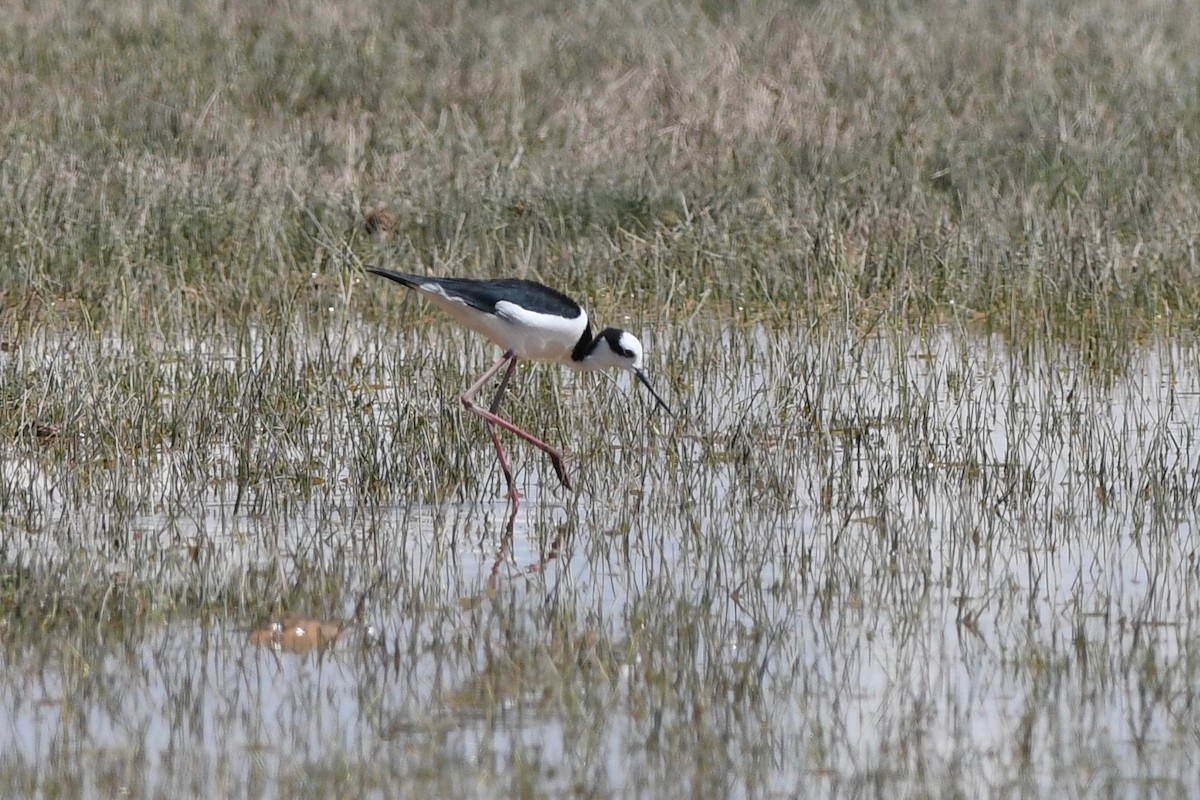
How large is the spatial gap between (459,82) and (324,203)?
3.38 meters

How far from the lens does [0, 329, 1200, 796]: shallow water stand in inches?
174

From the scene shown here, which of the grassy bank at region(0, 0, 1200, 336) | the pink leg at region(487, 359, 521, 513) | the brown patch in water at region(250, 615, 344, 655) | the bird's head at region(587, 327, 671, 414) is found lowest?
the brown patch in water at region(250, 615, 344, 655)

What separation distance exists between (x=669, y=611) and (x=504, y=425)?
8.02 ft

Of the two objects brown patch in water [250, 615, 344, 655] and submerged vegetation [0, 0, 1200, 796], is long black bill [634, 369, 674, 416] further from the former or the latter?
brown patch in water [250, 615, 344, 655]

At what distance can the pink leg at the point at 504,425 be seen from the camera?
23.9 ft

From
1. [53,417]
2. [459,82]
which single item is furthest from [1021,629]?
[459,82]

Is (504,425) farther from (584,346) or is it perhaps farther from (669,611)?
(669,611)

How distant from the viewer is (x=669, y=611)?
5531 millimetres

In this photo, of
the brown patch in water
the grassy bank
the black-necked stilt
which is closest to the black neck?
the black-necked stilt

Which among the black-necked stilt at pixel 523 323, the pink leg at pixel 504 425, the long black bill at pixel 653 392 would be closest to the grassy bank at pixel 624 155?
the long black bill at pixel 653 392

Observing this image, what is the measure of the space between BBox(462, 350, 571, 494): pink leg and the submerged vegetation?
0.10 metres

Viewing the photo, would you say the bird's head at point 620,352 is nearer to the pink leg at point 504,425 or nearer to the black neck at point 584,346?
the black neck at point 584,346

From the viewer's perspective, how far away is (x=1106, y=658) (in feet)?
16.6

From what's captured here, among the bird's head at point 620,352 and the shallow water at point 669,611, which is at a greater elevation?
the bird's head at point 620,352
